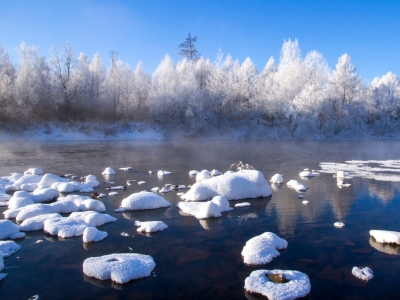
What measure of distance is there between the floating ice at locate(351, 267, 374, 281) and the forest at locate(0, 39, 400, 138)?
46184mm

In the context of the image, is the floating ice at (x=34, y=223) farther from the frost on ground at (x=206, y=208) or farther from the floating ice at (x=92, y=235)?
the frost on ground at (x=206, y=208)

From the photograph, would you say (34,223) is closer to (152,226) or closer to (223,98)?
(152,226)

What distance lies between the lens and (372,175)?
17.0m

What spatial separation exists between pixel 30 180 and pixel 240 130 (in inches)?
Answer: 1644

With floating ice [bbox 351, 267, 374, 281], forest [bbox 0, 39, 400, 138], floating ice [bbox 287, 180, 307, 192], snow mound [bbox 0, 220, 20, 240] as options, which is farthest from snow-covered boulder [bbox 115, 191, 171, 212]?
forest [bbox 0, 39, 400, 138]

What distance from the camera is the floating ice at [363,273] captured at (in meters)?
6.21

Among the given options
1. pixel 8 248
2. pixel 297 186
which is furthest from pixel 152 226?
pixel 297 186

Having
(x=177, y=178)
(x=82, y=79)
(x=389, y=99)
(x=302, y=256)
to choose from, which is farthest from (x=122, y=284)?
(x=389, y=99)

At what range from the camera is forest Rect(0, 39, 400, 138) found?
50.6m

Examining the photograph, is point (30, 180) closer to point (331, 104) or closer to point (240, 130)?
point (240, 130)

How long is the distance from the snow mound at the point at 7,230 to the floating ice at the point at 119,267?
286 centimetres

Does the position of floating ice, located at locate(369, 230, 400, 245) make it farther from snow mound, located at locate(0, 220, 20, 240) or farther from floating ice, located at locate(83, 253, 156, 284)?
snow mound, located at locate(0, 220, 20, 240)

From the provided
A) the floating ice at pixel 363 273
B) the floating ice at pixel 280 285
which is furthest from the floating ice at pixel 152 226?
the floating ice at pixel 363 273

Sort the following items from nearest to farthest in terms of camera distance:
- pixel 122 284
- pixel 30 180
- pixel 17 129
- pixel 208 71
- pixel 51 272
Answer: pixel 122 284, pixel 51 272, pixel 30 180, pixel 17 129, pixel 208 71
